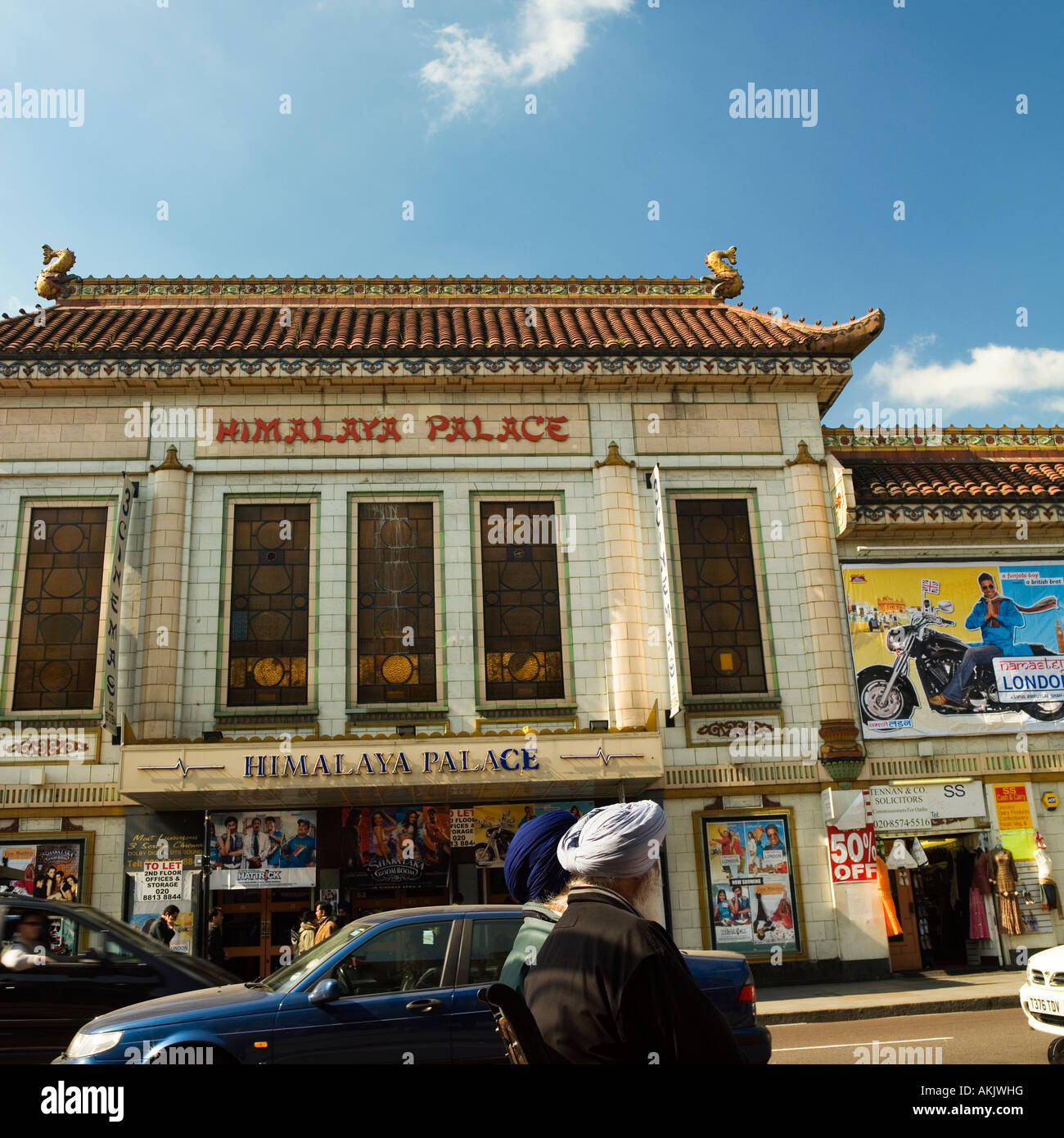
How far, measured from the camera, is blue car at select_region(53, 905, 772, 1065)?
6512mm

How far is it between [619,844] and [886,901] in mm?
14961

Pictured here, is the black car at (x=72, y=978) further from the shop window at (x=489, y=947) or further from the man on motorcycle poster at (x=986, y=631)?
the man on motorcycle poster at (x=986, y=631)

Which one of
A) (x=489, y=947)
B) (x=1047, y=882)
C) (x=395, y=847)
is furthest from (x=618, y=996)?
(x=1047, y=882)

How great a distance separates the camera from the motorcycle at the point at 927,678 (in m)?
16.8

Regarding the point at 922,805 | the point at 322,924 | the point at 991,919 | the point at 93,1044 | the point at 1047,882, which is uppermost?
the point at 922,805

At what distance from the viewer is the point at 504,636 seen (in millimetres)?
16750

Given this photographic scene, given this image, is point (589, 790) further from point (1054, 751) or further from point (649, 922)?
point (649, 922)

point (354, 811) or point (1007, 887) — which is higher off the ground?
point (354, 811)

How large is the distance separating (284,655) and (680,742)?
6777mm

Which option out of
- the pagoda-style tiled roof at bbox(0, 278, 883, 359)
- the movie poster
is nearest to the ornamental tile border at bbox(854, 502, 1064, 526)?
the pagoda-style tiled roof at bbox(0, 278, 883, 359)

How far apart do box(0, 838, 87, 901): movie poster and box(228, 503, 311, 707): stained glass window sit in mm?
3251

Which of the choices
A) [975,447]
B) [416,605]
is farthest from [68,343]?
[975,447]

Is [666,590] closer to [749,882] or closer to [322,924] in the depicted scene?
[749,882]

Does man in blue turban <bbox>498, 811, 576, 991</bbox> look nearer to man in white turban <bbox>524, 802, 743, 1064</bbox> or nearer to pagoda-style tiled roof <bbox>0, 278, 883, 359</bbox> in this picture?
man in white turban <bbox>524, 802, 743, 1064</bbox>
